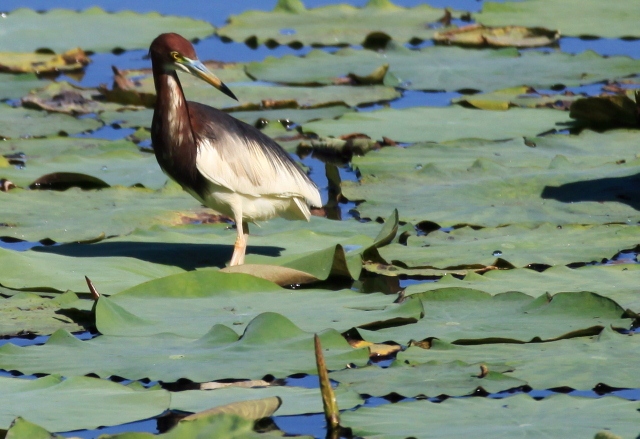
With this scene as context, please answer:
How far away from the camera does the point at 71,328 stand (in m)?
4.15

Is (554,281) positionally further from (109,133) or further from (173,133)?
(109,133)

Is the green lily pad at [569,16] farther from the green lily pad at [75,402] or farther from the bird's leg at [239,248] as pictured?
the green lily pad at [75,402]

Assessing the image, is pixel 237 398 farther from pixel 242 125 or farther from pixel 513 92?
pixel 513 92

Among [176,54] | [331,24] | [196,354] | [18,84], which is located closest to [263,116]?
[18,84]

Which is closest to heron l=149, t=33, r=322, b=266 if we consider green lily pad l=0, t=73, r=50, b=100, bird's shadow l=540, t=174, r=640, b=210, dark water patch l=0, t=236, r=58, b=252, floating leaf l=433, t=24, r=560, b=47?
dark water patch l=0, t=236, r=58, b=252

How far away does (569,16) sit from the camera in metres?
10.1

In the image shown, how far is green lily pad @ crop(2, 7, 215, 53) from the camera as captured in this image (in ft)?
31.2

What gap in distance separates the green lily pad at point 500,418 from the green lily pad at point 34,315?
1439mm

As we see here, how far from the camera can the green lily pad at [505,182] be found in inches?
214

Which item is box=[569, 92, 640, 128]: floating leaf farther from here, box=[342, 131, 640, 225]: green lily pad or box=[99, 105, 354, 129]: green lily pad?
box=[99, 105, 354, 129]: green lily pad

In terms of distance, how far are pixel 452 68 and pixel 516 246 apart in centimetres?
382

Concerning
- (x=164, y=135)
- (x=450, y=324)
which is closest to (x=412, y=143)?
(x=164, y=135)

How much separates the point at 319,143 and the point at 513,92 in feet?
5.88

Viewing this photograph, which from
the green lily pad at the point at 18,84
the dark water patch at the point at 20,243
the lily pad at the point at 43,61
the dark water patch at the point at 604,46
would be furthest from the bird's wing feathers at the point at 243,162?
the dark water patch at the point at 604,46
